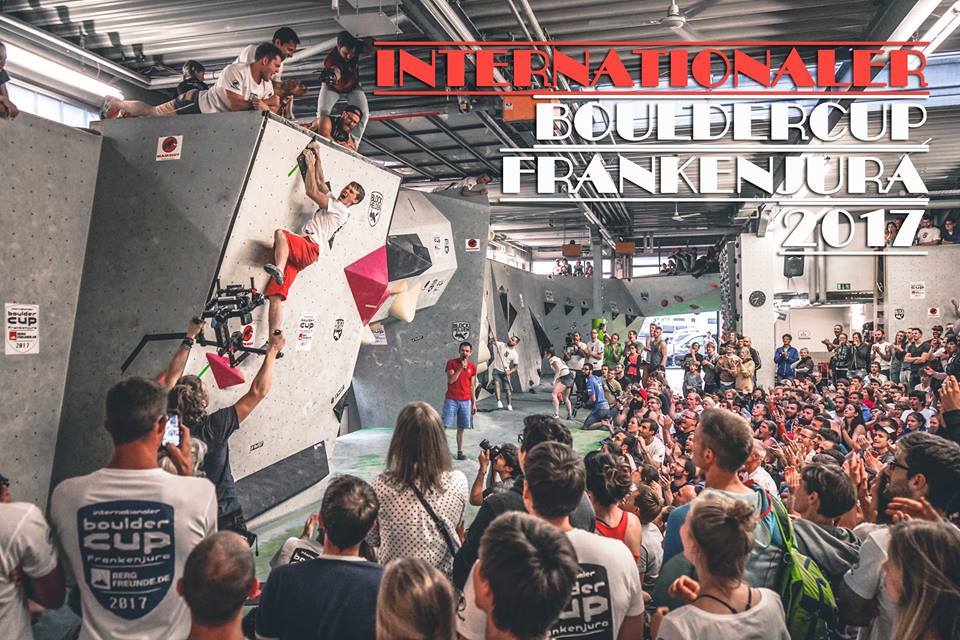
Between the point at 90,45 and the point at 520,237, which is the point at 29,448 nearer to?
the point at 90,45

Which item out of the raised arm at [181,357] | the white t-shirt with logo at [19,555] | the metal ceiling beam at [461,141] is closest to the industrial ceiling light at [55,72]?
the raised arm at [181,357]

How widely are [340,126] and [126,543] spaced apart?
4.33 m

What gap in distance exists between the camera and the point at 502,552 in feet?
4.86

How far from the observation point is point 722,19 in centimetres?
568

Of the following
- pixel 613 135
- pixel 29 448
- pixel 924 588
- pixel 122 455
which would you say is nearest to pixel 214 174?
pixel 29 448

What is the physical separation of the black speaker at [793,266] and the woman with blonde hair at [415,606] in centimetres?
1448

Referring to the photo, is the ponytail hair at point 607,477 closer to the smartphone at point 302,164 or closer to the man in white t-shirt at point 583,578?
the man in white t-shirt at point 583,578

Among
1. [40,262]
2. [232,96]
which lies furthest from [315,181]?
[40,262]

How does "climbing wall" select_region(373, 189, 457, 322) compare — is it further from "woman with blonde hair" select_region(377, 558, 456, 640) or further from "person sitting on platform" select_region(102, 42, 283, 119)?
"woman with blonde hair" select_region(377, 558, 456, 640)

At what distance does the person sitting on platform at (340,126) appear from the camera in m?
5.27

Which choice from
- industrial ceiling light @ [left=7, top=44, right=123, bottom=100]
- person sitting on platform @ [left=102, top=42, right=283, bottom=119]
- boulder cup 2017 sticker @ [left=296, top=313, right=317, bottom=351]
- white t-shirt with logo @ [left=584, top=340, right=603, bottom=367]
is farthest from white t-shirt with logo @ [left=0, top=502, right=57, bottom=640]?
white t-shirt with logo @ [left=584, top=340, right=603, bottom=367]

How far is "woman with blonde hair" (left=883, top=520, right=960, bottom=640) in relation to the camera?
1.54 metres

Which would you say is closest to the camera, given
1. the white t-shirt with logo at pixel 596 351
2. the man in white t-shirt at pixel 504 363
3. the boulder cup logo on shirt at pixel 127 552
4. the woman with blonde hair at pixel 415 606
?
the woman with blonde hair at pixel 415 606

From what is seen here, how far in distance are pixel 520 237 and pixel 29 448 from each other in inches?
736
